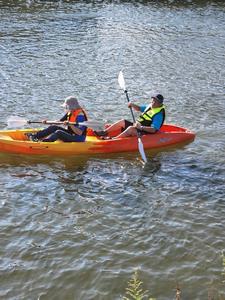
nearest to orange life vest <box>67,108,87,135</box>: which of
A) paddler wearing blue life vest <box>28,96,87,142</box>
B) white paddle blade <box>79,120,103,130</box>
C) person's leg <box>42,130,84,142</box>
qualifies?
paddler wearing blue life vest <box>28,96,87,142</box>

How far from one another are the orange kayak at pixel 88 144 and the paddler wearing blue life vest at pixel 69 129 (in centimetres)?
18

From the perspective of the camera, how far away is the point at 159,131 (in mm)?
11766

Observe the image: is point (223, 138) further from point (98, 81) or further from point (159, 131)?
point (98, 81)

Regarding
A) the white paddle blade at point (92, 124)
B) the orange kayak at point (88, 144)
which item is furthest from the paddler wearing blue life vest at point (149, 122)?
the white paddle blade at point (92, 124)

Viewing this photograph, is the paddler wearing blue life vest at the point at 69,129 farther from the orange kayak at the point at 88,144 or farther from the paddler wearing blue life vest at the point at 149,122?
the paddler wearing blue life vest at the point at 149,122

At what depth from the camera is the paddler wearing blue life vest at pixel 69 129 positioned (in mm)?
10781

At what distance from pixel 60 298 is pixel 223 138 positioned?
7.09 m

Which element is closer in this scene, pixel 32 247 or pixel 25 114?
pixel 32 247

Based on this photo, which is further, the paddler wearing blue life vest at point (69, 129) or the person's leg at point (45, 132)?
the person's leg at point (45, 132)

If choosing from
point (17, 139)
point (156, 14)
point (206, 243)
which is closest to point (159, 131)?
point (17, 139)

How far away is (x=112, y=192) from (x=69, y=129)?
2.29m


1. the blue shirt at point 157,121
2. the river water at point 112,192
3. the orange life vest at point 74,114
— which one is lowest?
the river water at point 112,192

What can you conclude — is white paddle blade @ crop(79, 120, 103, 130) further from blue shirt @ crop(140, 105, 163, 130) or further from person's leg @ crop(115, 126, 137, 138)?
blue shirt @ crop(140, 105, 163, 130)

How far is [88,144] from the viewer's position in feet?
36.3
